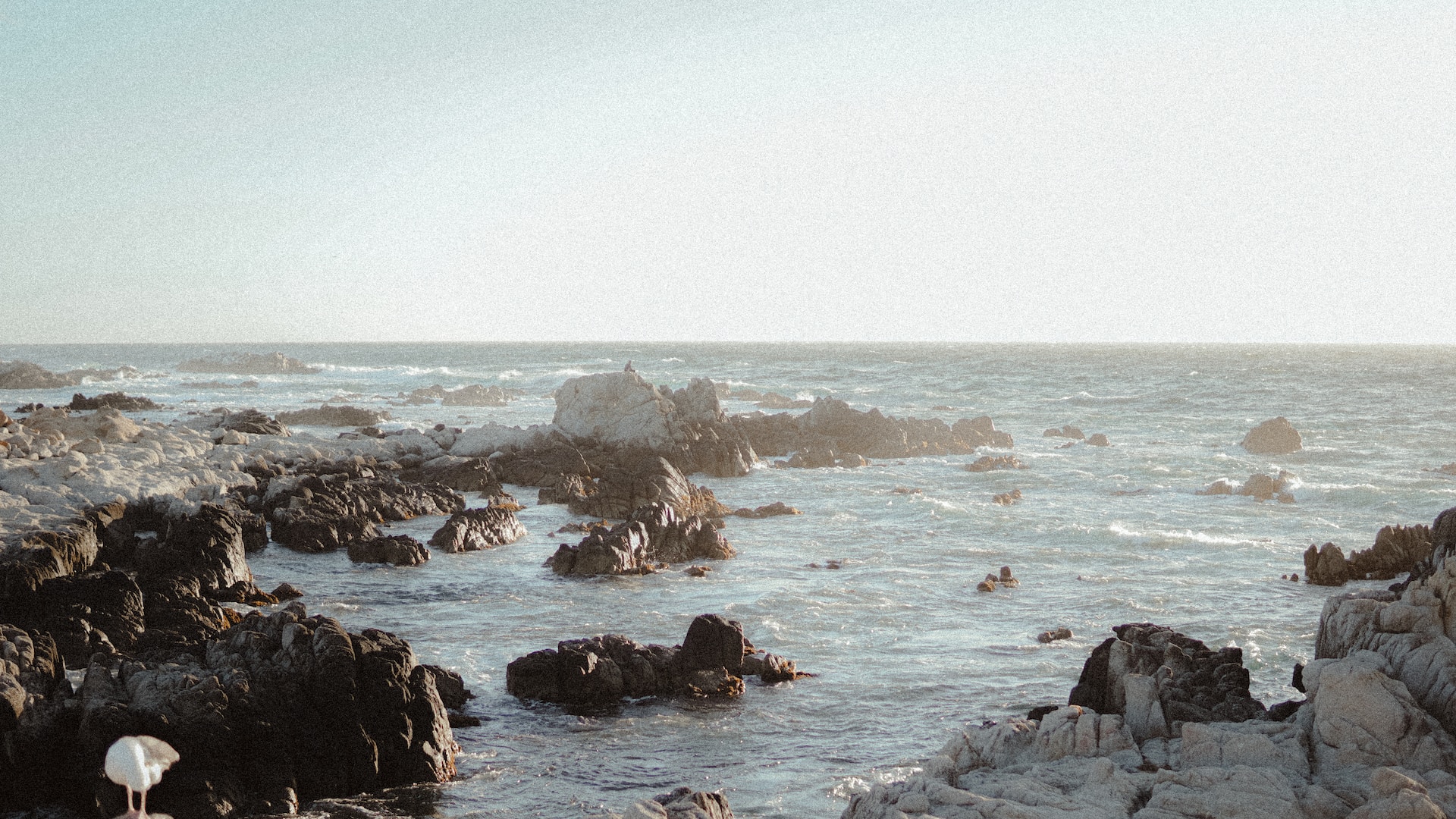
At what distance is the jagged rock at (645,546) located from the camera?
63.7 ft

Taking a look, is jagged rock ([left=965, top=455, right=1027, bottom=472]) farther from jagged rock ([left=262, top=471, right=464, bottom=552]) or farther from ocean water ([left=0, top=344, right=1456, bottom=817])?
jagged rock ([left=262, top=471, right=464, bottom=552])

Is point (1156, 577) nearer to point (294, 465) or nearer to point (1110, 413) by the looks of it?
point (294, 465)

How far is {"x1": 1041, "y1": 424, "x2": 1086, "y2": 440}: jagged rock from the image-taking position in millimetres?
45469

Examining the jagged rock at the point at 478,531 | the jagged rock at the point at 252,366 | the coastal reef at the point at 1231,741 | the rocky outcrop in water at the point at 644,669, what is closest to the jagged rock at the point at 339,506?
the jagged rock at the point at 478,531

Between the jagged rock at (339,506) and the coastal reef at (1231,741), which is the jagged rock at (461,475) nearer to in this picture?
the jagged rock at (339,506)

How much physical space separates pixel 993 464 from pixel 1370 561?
17402 millimetres

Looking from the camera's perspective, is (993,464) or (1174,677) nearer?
(1174,677)

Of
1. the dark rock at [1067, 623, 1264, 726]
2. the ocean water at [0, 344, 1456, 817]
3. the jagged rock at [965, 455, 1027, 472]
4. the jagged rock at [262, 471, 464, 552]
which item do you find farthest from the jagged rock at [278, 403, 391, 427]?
the dark rock at [1067, 623, 1264, 726]

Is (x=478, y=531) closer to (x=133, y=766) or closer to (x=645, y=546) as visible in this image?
(x=645, y=546)

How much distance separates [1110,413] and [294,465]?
4392cm

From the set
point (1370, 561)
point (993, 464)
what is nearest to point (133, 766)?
point (1370, 561)

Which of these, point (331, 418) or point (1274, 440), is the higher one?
point (1274, 440)

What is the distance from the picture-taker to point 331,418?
48.9 m

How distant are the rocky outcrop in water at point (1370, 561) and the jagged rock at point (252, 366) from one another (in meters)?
98.6
